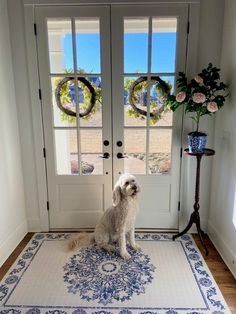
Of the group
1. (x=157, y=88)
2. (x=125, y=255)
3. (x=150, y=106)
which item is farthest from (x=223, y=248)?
(x=157, y=88)

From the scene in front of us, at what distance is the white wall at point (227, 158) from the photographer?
7.91 ft

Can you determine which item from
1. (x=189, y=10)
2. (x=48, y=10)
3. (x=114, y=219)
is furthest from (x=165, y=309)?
(x=48, y=10)

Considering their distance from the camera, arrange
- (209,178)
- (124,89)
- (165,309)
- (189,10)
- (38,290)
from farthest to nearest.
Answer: (209,178) < (124,89) < (189,10) < (38,290) < (165,309)

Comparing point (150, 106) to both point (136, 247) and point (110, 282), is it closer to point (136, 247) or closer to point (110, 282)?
point (136, 247)

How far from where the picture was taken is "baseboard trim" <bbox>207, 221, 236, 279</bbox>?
237cm

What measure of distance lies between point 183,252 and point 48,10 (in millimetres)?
2846

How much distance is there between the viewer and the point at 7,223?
267 cm

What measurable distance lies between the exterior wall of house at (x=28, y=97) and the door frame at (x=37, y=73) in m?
0.04

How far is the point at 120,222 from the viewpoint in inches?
99.3

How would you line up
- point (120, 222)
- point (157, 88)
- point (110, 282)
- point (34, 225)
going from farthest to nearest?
point (34, 225)
point (157, 88)
point (120, 222)
point (110, 282)

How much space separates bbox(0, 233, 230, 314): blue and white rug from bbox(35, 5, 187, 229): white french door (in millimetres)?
→ 521

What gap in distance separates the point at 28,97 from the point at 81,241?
5.47 feet

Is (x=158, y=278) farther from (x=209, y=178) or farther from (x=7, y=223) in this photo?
(x=7, y=223)

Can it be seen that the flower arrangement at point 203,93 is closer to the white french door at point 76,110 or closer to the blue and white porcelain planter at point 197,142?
the blue and white porcelain planter at point 197,142
